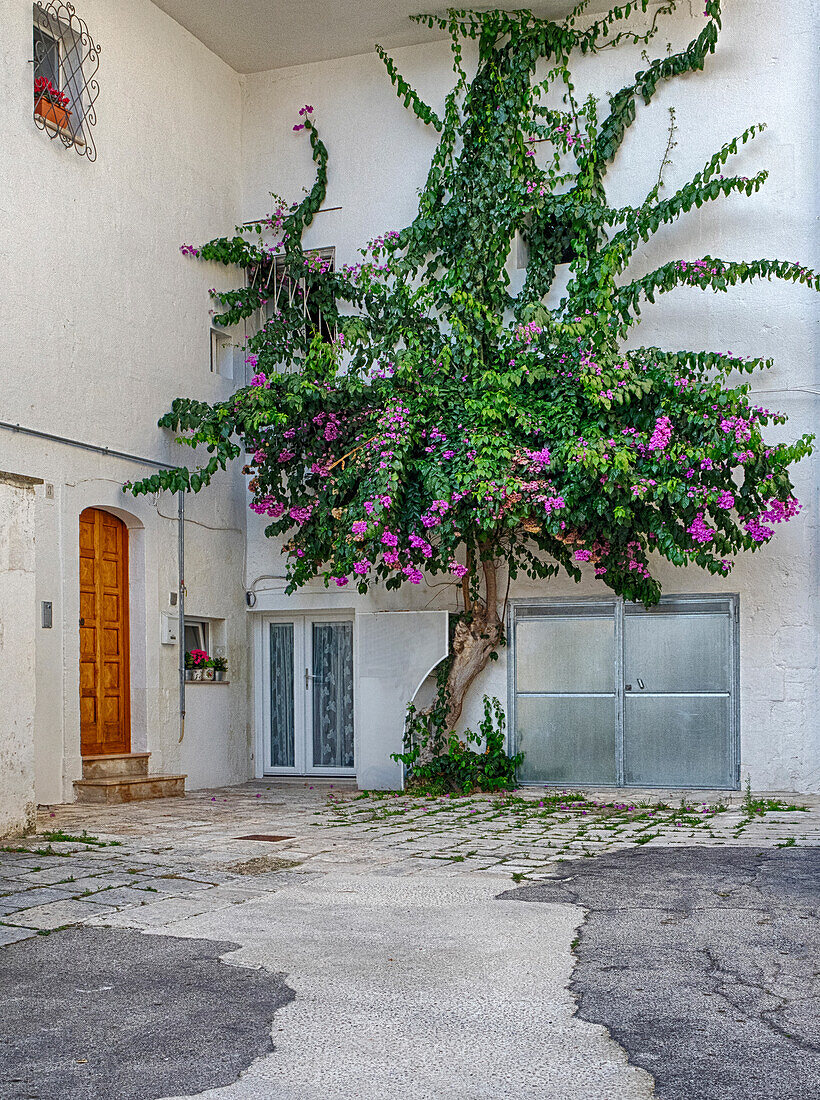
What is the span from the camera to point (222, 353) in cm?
1301

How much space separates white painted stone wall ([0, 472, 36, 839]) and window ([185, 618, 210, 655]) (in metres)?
4.29

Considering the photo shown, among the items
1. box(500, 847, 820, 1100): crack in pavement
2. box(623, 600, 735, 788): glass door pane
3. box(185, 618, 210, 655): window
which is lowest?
box(500, 847, 820, 1100): crack in pavement

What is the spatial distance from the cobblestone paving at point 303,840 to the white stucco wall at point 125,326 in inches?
50.4

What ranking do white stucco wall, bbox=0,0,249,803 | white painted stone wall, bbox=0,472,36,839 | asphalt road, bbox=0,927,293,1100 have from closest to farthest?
asphalt road, bbox=0,927,293,1100 → white painted stone wall, bbox=0,472,36,839 → white stucco wall, bbox=0,0,249,803

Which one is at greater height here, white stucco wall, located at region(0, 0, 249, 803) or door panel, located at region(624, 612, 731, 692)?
white stucco wall, located at region(0, 0, 249, 803)

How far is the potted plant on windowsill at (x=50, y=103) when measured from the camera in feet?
33.1

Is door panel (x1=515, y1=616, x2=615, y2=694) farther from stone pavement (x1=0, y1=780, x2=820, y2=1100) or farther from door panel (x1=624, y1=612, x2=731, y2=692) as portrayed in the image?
stone pavement (x1=0, y1=780, x2=820, y2=1100)

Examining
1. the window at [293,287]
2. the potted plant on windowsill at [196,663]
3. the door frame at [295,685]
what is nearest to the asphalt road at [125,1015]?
the potted plant on windowsill at [196,663]

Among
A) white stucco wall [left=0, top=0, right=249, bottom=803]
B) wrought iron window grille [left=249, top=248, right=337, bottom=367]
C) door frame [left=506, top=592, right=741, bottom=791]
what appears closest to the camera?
white stucco wall [left=0, top=0, right=249, bottom=803]

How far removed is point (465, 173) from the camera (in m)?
11.7

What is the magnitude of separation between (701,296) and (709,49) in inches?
90.8

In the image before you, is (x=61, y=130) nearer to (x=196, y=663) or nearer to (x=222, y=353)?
(x=222, y=353)

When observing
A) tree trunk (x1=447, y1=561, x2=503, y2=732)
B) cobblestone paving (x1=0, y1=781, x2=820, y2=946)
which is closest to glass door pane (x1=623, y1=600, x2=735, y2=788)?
cobblestone paving (x1=0, y1=781, x2=820, y2=946)

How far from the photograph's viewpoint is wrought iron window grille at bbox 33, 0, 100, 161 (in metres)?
10.2
